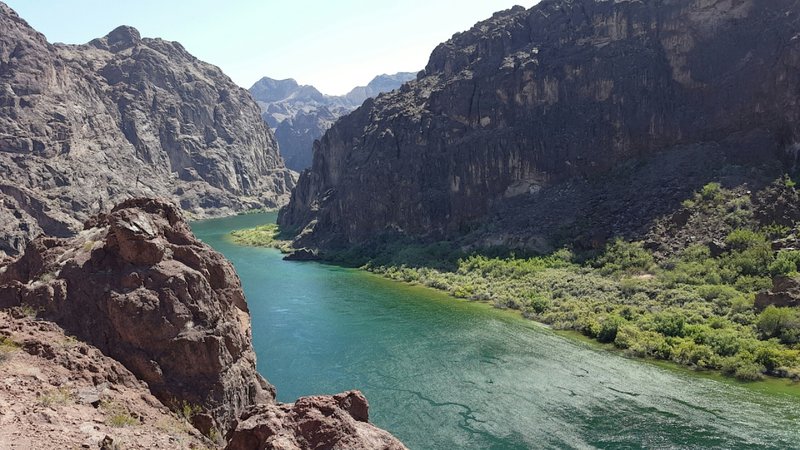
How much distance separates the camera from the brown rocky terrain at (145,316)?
683 inches

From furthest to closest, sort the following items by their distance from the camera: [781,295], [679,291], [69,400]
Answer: [679,291] → [781,295] → [69,400]

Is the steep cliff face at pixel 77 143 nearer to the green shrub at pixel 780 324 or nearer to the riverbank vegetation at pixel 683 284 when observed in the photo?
the riverbank vegetation at pixel 683 284

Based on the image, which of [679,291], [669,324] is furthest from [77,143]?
[669,324]

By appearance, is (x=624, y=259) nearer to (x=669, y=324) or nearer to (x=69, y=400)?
(x=669, y=324)

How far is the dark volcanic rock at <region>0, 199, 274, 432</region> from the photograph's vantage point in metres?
18.0

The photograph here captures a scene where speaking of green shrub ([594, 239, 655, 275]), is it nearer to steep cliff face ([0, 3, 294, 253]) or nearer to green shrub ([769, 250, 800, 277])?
green shrub ([769, 250, 800, 277])

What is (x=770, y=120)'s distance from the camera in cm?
6550

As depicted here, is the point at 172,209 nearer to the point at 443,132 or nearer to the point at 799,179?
the point at 799,179

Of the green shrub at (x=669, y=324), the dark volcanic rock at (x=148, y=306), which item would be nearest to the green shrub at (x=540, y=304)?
the green shrub at (x=669, y=324)

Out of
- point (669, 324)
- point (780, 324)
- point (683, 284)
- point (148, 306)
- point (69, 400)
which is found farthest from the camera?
point (683, 284)

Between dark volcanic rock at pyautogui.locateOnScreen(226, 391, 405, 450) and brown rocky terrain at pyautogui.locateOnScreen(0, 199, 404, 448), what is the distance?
636 millimetres

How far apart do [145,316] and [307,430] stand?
8.91m

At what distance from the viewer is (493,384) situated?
115ft

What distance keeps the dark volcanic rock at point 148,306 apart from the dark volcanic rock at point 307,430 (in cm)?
590
